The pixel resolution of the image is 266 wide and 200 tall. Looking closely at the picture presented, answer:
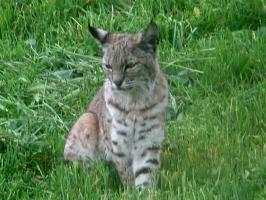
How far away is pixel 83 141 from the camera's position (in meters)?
7.72

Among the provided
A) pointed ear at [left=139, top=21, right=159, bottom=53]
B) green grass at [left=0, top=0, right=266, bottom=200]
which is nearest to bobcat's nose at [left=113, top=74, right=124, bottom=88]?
pointed ear at [left=139, top=21, right=159, bottom=53]

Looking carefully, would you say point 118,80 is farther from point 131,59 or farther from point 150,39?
point 150,39

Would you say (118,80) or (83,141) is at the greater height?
(118,80)

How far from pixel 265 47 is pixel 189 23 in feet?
3.37

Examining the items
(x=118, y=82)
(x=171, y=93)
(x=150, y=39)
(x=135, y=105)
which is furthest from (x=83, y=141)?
(x=171, y=93)

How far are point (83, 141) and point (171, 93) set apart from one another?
1.23 metres

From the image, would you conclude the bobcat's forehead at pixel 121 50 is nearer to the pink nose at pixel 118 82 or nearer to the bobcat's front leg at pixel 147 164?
the pink nose at pixel 118 82

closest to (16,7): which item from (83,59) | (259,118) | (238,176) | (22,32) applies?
(22,32)

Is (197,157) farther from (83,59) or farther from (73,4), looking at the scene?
(73,4)

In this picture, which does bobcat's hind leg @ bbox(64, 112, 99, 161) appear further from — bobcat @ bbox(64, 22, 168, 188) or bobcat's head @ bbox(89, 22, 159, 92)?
bobcat's head @ bbox(89, 22, 159, 92)

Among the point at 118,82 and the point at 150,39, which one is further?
the point at 150,39

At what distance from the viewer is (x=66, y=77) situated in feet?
29.4

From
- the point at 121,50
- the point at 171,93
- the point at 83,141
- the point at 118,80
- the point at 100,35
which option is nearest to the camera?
the point at 118,80

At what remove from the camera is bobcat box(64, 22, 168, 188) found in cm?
712
